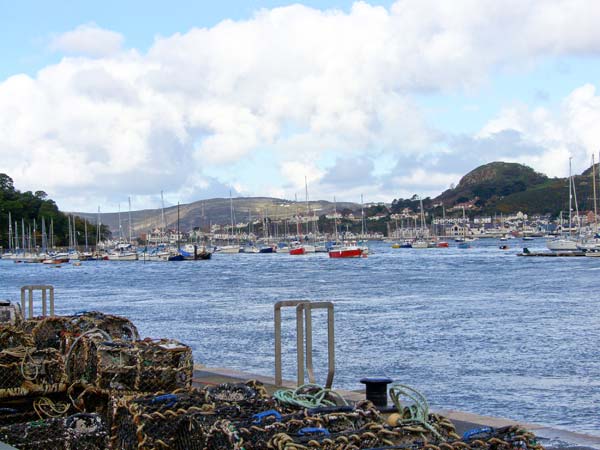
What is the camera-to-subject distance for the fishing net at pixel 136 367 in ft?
28.4

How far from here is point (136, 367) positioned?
866cm

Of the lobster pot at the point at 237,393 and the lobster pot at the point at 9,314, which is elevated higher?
the lobster pot at the point at 9,314

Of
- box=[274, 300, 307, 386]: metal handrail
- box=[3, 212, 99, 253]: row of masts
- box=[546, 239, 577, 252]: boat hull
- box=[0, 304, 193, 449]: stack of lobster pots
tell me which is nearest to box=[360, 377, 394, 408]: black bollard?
box=[274, 300, 307, 386]: metal handrail

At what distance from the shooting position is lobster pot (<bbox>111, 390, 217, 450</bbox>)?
6.09m

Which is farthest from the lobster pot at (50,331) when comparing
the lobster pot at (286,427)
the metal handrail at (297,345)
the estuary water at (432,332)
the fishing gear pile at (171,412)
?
the estuary water at (432,332)

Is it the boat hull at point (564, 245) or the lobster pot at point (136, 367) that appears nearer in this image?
the lobster pot at point (136, 367)

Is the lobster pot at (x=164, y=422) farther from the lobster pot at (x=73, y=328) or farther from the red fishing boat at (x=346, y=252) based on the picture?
the red fishing boat at (x=346, y=252)

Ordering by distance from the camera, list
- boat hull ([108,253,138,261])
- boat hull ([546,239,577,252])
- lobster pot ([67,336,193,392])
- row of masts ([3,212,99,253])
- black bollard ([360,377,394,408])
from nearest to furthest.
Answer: lobster pot ([67,336,193,392]), black bollard ([360,377,394,408]), boat hull ([546,239,577,252]), boat hull ([108,253,138,261]), row of masts ([3,212,99,253])

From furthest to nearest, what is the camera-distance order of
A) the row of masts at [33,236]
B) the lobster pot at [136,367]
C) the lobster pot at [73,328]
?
the row of masts at [33,236], the lobster pot at [73,328], the lobster pot at [136,367]

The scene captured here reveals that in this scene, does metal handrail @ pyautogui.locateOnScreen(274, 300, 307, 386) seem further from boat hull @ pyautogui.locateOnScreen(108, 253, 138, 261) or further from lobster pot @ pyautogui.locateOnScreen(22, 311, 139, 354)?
boat hull @ pyautogui.locateOnScreen(108, 253, 138, 261)

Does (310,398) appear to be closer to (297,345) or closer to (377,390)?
(377,390)

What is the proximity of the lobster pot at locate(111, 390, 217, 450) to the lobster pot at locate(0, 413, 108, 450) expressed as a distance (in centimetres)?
27

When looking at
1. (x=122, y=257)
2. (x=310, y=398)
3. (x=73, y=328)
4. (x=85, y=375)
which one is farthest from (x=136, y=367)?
(x=122, y=257)

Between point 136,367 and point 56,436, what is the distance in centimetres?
249
